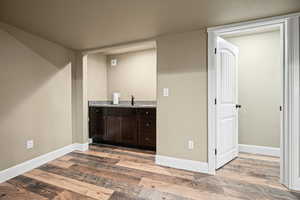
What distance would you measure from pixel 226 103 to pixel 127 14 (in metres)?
1.96

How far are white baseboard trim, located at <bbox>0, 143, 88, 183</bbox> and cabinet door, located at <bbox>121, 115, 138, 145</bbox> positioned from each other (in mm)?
812

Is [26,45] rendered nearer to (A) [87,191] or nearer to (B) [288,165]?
(A) [87,191]

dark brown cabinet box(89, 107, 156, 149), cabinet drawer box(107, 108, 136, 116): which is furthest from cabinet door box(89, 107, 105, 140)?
cabinet drawer box(107, 108, 136, 116)

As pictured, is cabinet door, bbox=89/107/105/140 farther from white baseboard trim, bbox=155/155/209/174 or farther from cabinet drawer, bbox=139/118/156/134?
white baseboard trim, bbox=155/155/209/174

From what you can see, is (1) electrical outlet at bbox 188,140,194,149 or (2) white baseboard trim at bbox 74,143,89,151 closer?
(1) electrical outlet at bbox 188,140,194,149

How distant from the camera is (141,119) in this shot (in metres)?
3.18

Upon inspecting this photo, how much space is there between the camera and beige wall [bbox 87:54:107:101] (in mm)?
3846

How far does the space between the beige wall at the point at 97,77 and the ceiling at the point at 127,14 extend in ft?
4.78

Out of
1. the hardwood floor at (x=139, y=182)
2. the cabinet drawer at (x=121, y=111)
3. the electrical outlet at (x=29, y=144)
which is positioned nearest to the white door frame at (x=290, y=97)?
the hardwood floor at (x=139, y=182)

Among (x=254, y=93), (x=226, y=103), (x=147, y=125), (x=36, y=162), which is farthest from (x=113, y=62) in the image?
(x=254, y=93)

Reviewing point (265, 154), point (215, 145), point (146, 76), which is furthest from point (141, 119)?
point (265, 154)

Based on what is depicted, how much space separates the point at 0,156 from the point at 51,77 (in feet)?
4.39

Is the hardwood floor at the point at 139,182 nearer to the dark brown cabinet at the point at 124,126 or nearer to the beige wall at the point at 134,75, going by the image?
the dark brown cabinet at the point at 124,126

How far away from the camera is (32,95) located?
2.39 m
